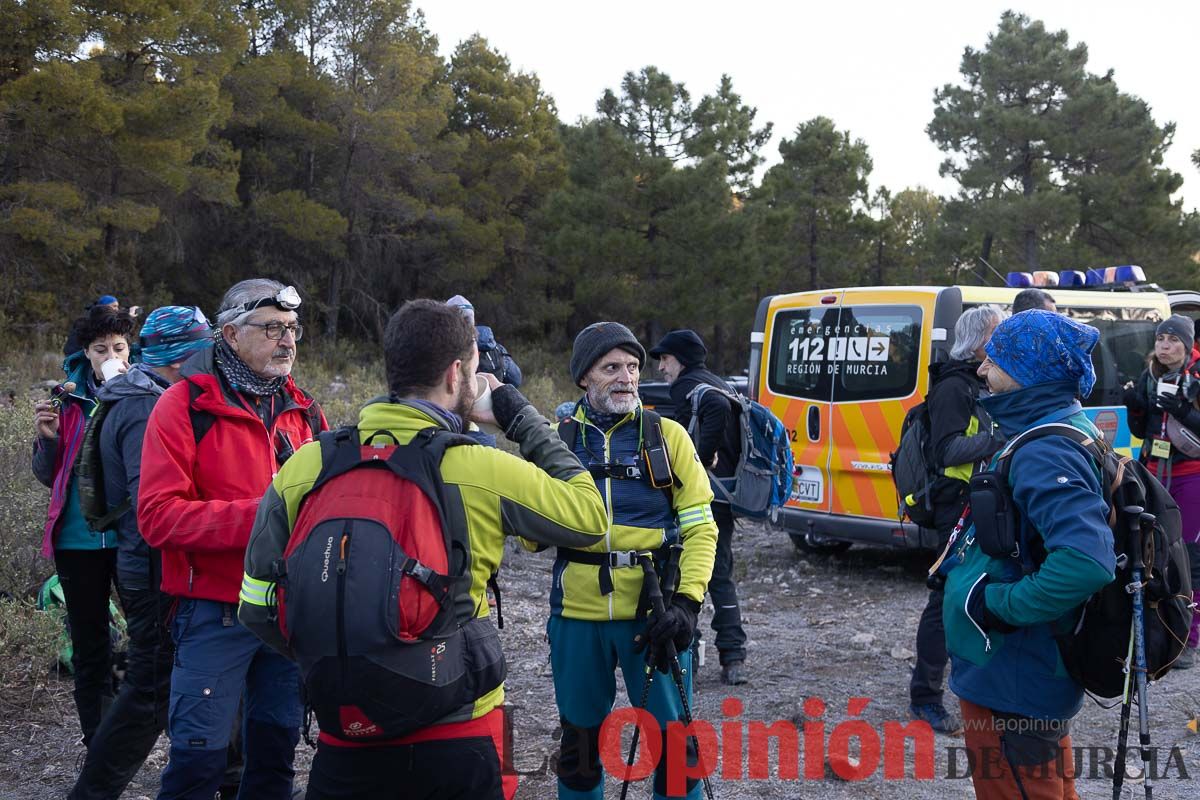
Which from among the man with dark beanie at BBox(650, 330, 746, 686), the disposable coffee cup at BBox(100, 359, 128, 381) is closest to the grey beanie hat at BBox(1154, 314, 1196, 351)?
the man with dark beanie at BBox(650, 330, 746, 686)

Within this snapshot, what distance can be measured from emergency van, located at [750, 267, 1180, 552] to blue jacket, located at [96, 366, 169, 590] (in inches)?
202

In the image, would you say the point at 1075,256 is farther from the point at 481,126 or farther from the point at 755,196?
the point at 481,126

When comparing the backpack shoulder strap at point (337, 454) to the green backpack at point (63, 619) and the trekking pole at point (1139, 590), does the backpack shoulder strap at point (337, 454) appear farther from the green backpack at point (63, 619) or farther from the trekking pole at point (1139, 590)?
the green backpack at point (63, 619)

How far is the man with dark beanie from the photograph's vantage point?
5.50 m

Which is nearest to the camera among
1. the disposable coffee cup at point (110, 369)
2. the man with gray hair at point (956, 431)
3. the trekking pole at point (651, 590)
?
the trekking pole at point (651, 590)

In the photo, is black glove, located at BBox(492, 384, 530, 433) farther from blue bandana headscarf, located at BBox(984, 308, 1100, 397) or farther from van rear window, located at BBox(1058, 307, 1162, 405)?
van rear window, located at BBox(1058, 307, 1162, 405)

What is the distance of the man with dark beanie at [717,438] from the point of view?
5.50 meters

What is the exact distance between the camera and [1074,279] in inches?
335

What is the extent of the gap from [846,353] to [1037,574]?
5.48 metres

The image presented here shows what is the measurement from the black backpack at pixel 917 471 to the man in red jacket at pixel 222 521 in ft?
8.60

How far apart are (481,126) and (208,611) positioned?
28.1 m

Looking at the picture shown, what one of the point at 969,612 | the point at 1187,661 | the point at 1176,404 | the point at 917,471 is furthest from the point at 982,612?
the point at 1187,661

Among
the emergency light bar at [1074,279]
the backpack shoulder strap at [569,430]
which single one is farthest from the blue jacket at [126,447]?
the emergency light bar at [1074,279]

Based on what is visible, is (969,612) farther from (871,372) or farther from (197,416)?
(871,372)
